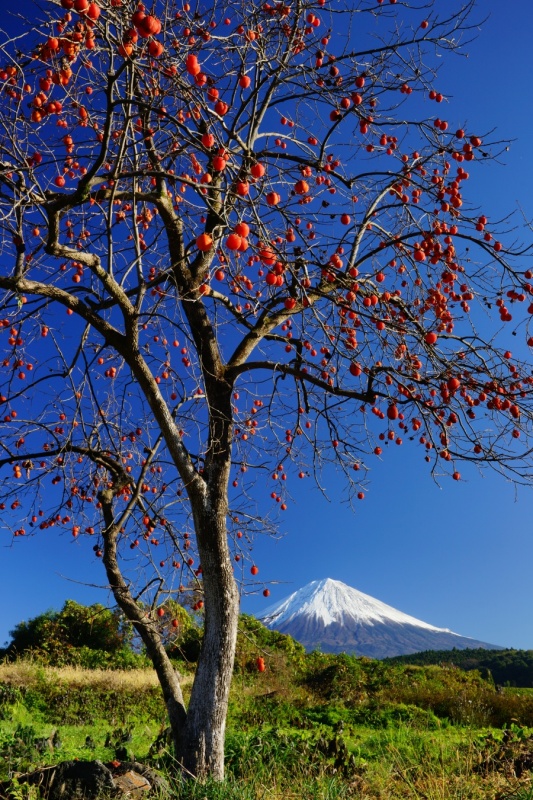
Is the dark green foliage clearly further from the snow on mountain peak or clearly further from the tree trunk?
the snow on mountain peak

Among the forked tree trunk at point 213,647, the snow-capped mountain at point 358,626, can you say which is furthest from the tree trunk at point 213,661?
the snow-capped mountain at point 358,626

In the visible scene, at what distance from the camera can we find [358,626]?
326 ft

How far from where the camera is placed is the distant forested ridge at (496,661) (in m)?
24.6

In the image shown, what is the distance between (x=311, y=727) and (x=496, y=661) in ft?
71.6

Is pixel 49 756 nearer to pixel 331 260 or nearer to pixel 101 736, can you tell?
pixel 101 736

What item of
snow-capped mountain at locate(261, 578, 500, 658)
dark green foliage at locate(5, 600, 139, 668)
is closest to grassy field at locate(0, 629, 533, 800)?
dark green foliage at locate(5, 600, 139, 668)

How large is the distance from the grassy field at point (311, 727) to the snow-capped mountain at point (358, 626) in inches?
2750

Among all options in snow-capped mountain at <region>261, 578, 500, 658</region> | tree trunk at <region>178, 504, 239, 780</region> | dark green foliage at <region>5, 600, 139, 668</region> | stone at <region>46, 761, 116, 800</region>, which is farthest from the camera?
snow-capped mountain at <region>261, 578, 500, 658</region>

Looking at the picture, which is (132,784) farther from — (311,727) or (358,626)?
(358,626)

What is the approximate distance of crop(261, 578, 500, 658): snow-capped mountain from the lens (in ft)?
275

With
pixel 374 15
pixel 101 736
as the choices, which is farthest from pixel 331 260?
pixel 101 736

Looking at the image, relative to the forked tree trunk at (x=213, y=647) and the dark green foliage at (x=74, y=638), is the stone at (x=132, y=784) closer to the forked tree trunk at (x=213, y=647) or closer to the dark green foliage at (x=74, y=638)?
the forked tree trunk at (x=213, y=647)

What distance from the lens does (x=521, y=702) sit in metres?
11.6

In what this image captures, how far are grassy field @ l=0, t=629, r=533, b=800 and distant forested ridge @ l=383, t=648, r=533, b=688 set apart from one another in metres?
9.59
